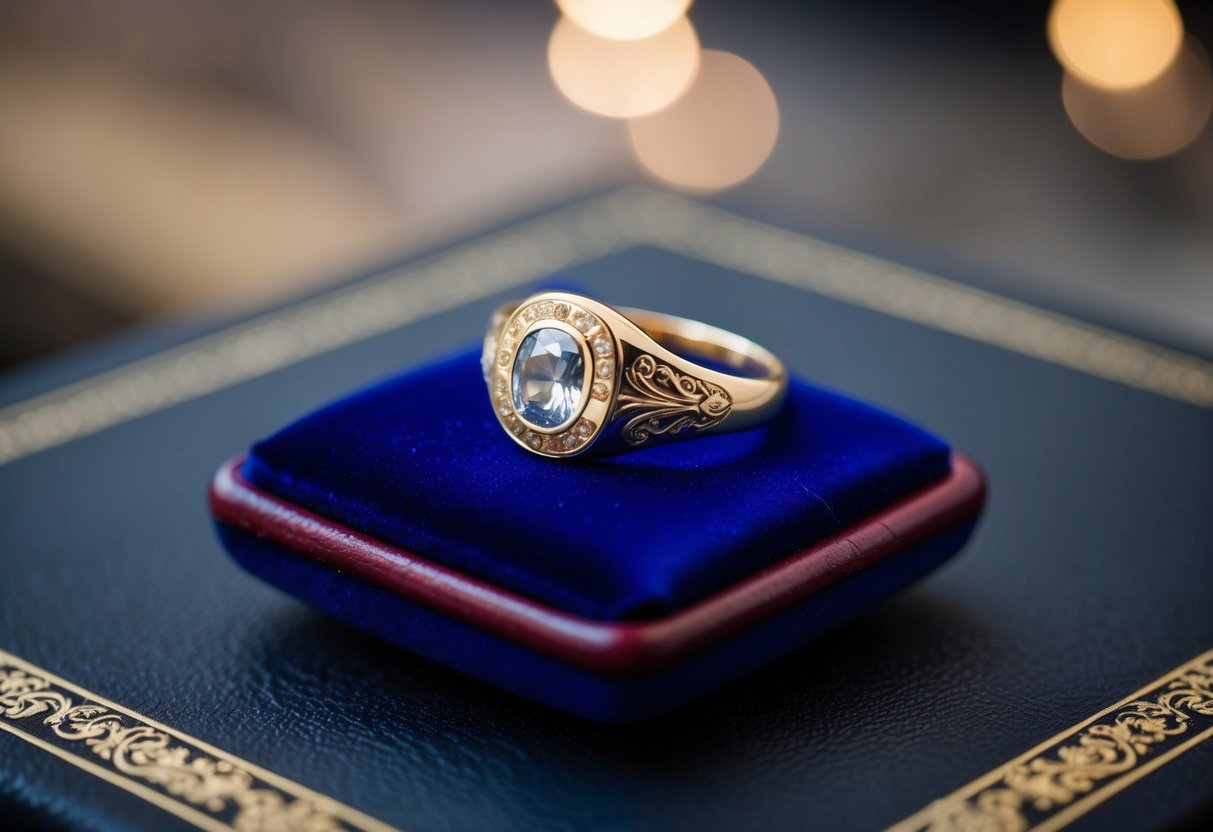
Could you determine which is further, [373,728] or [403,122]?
[403,122]

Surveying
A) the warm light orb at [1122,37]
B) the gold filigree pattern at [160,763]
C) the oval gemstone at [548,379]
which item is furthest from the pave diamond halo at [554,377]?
the warm light orb at [1122,37]

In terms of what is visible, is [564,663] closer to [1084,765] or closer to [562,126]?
[1084,765]

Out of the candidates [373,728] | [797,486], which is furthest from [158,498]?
[797,486]

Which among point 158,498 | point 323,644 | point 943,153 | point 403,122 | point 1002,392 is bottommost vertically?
point 323,644

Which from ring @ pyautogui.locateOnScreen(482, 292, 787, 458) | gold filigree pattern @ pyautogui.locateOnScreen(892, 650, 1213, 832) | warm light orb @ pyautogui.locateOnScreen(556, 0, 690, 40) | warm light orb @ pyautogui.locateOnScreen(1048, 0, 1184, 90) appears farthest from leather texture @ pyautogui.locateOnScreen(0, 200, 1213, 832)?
warm light orb @ pyautogui.locateOnScreen(556, 0, 690, 40)

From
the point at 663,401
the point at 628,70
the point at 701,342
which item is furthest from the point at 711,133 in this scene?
the point at 663,401

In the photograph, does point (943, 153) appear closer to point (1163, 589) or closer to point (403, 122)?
point (403, 122)

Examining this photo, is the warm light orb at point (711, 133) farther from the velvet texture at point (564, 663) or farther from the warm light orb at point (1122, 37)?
the velvet texture at point (564, 663)

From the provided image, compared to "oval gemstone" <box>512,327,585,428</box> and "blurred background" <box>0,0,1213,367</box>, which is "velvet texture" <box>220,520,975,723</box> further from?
"blurred background" <box>0,0,1213,367</box>
